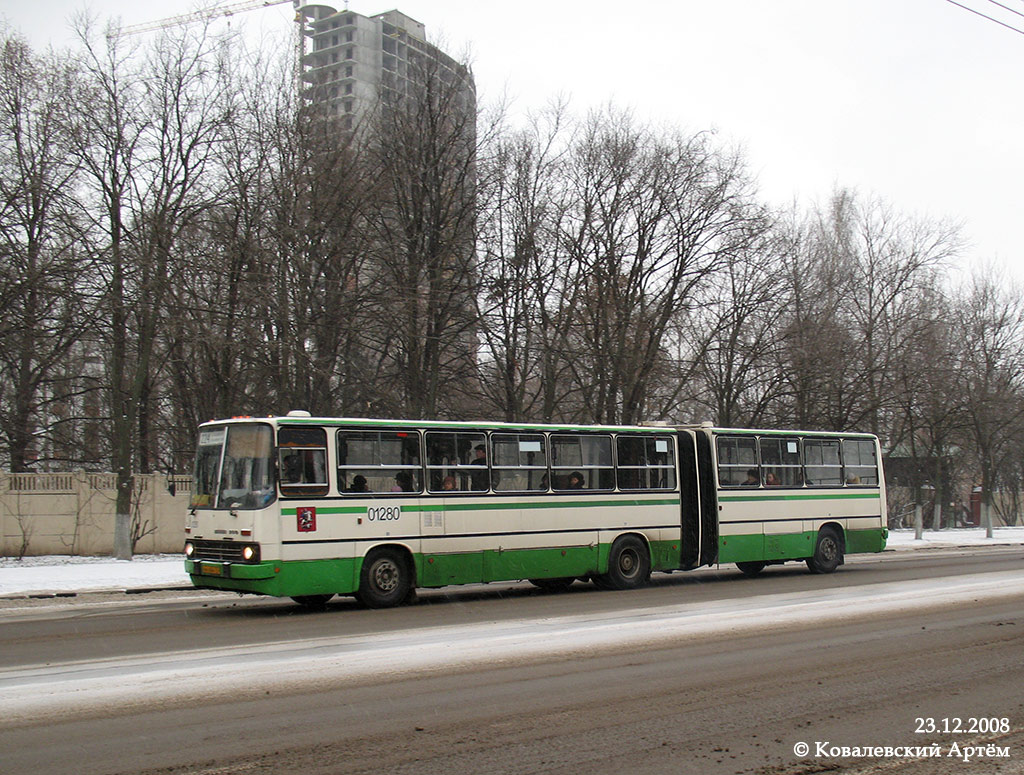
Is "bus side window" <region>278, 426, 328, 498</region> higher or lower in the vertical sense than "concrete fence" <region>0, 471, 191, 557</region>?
higher

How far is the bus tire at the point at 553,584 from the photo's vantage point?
61.3 feet

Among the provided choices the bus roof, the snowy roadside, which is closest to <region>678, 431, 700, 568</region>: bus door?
the bus roof

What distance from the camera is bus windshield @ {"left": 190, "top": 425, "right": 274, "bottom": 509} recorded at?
47.2 feet

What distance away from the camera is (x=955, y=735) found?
23.7 feet

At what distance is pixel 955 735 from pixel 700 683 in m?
2.27

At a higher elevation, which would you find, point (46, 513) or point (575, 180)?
point (575, 180)

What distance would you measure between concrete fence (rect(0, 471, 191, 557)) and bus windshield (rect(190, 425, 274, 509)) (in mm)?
11023

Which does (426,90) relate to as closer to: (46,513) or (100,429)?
(100,429)

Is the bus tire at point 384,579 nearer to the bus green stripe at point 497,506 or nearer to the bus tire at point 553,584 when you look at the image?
the bus green stripe at point 497,506

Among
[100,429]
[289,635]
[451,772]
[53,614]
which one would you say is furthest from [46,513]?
[451,772]

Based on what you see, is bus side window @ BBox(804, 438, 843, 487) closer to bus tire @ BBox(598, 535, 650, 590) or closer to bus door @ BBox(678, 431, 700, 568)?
bus door @ BBox(678, 431, 700, 568)

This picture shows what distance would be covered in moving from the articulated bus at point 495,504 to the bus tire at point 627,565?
0.03 meters

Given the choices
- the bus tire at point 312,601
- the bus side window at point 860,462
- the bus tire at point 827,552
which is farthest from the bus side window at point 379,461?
the bus side window at point 860,462

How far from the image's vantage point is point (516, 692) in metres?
8.50
